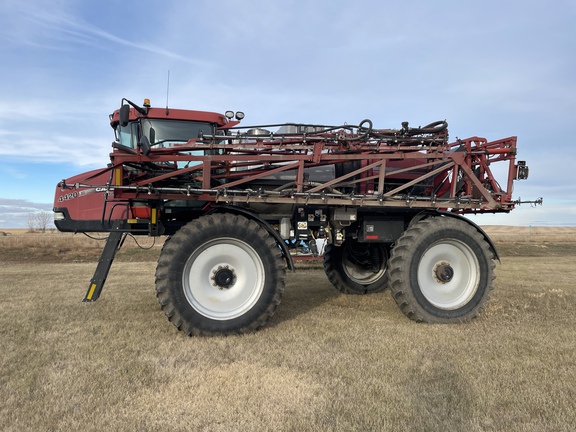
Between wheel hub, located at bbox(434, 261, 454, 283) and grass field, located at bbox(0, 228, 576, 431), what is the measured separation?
0.72 m

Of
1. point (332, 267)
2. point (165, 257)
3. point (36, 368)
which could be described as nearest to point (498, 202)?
point (332, 267)

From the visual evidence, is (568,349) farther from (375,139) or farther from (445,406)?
(375,139)

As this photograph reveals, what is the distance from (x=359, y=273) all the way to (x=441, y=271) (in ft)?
7.88

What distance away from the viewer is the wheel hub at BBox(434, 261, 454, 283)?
6008 mm

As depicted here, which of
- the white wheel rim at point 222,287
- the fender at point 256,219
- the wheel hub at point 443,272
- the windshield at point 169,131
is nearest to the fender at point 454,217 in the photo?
the wheel hub at point 443,272

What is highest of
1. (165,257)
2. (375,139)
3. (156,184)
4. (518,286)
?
(375,139)

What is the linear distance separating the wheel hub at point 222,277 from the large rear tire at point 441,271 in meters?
2.24

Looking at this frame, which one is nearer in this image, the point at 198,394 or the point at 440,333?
the point at 198,394

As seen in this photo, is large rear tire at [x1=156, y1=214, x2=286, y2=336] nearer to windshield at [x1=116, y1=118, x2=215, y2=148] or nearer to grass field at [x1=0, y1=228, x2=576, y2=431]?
grass field at [x1=0, y1=228, x2=576, y2=431]

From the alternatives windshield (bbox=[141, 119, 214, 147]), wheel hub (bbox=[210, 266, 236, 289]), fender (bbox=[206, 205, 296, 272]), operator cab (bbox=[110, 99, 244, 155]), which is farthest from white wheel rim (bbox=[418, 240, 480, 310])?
windshield (bbox=[141, 119, 214, 147])

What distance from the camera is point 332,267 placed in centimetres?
829

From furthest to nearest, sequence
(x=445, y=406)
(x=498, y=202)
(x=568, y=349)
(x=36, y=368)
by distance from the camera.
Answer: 1. (x=498, y=202)
2. (x=568, y=349)
3. (x=36, y=368)
4. (x=445, y=406)

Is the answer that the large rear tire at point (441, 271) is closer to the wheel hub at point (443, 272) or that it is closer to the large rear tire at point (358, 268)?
the wheel hub at point (443, 272)

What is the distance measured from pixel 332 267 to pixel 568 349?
441cm
